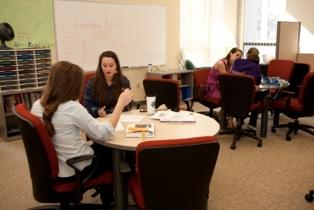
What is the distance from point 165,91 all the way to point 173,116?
0.85 metres

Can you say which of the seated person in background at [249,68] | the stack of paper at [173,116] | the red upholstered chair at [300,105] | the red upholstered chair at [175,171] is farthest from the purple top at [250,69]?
the red upholstered chair at [175,171]

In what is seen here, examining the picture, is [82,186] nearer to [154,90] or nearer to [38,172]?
[38,172]

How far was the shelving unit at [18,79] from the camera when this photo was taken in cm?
411

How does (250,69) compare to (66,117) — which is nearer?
(66,117)

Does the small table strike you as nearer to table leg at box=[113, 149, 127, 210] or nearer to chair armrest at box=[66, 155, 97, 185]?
table leg at box=[113, 149, 127, 210]

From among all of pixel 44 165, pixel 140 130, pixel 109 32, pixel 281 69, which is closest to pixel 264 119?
pixel 281 69

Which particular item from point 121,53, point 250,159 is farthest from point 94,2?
point 250,159

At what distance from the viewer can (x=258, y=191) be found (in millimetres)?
2844

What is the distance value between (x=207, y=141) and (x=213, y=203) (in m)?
1.38

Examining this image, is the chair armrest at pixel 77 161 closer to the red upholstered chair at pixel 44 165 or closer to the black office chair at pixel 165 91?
the red upholstered chair at pixel 44 165

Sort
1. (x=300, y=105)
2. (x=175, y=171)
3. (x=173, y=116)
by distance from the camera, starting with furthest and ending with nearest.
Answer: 1. (x=300, y=105)
2. (x=173, y=116)
3. (x=175, y=171)

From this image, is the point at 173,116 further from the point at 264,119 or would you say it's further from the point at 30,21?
the point at 30,21

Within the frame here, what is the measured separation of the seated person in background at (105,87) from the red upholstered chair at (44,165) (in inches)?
37.4

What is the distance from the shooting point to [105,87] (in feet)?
9.53
